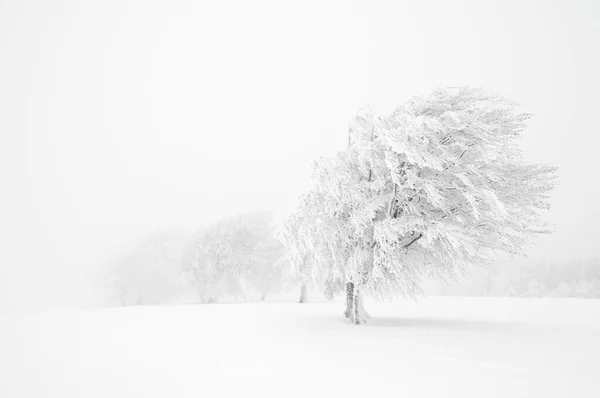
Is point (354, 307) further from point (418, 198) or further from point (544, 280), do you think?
point (544, 280)

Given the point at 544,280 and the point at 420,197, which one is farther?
the point at 544,280

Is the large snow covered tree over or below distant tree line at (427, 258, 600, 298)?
over

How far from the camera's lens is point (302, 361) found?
10188 mm

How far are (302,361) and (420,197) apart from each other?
9468mm

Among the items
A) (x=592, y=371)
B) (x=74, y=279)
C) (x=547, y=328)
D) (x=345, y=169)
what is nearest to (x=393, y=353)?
(x=592, y=371)

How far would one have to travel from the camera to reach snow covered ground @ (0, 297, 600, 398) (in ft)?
25.6

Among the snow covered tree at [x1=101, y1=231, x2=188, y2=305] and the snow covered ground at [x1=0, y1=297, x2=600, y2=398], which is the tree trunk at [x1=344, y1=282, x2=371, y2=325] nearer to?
the snow covered ground at [x1=0, y1=297, x2=600, y2=398]

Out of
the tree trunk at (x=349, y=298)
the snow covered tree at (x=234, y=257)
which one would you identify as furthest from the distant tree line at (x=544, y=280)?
the tree trunk at (x=349, y=298)

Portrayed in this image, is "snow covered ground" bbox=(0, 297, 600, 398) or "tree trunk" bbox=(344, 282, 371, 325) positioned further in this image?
"tree trunk" bbox=(344, 282, 371, 325)

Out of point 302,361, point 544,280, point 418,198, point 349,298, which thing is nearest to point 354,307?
point 349,298

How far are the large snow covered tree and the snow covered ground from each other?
2940 millimetres

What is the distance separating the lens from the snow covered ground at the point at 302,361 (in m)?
7.81

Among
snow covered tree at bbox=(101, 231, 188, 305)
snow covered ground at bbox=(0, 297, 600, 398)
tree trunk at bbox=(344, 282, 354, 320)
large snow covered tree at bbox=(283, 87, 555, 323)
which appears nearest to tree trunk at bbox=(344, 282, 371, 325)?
tree trunk at bbox=(344, 282, 354, 320)

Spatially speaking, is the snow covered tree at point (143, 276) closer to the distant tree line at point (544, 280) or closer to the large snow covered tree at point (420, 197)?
the large snow covered tree at point (420, 197)
